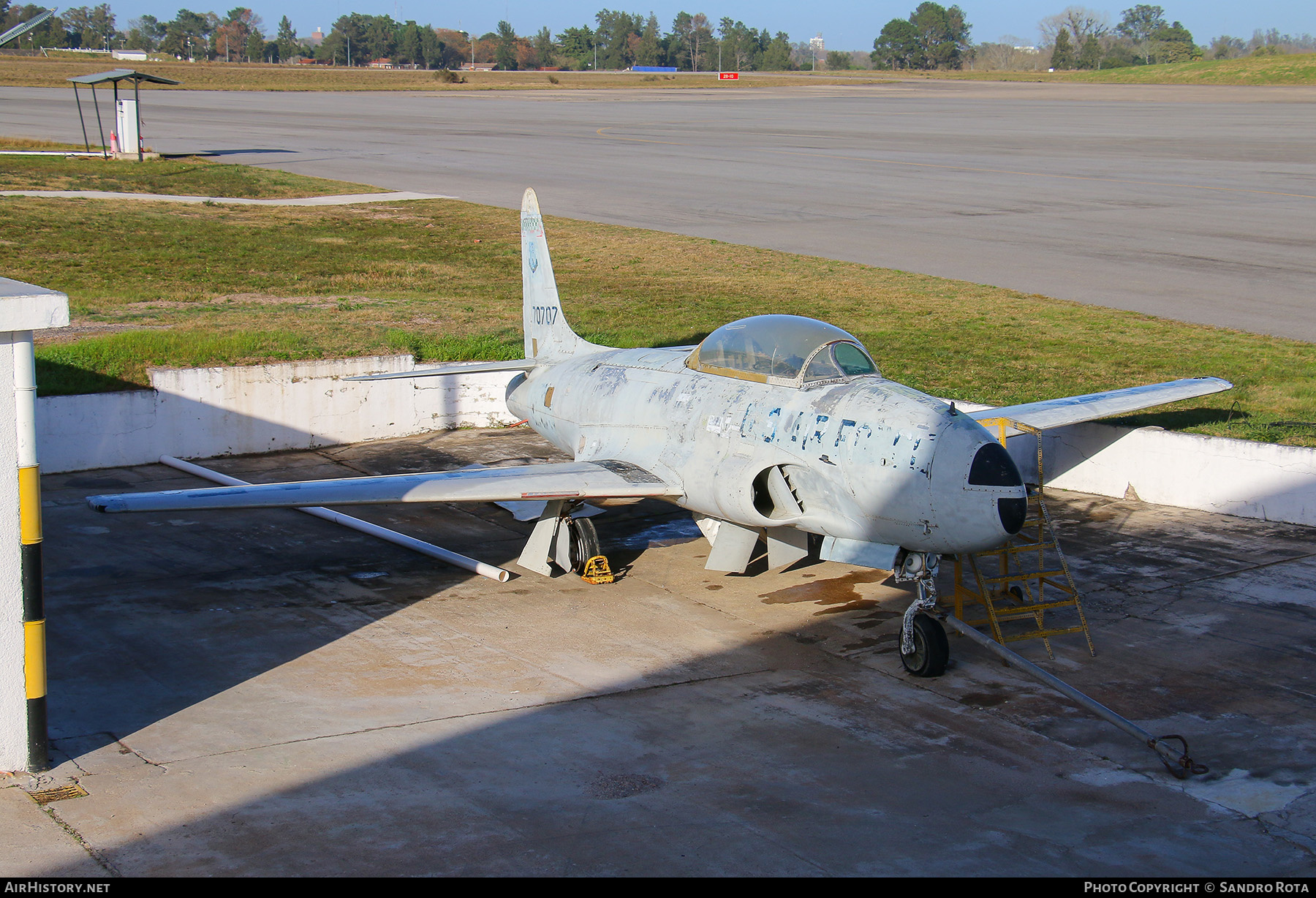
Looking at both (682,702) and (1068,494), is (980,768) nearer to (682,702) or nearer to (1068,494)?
(682,702)

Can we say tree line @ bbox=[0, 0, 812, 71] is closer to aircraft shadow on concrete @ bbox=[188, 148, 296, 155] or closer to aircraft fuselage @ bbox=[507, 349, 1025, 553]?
aircraft shadow on concrete @ bbox=[188, 148, 296, 155]

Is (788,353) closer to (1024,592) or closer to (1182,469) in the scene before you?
(1024,592)

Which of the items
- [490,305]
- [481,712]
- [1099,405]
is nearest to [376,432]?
[490,305]

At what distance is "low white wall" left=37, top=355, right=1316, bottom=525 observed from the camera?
14.3 meters

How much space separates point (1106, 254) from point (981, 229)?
448cm

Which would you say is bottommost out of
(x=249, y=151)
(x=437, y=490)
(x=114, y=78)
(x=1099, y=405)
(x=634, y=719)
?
(x=634, y=719)

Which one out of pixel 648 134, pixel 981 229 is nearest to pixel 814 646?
pixel 981 229

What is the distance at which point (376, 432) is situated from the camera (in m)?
18.5

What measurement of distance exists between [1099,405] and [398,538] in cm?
850

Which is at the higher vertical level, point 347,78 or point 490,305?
point 347,78

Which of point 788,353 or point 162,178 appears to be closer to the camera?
point 788,353

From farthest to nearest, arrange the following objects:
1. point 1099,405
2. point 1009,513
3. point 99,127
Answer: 1. point 99,127
2. point 1099,405
3. point 1009,513

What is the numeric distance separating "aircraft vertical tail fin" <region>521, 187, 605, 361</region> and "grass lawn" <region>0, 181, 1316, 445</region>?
4.53m

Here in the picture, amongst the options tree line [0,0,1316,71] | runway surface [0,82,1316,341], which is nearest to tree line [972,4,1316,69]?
tree line [0,0,1316,71]
